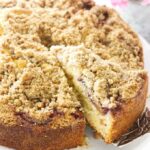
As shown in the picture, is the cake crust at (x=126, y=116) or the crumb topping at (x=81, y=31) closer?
the cake crust at (x=126, y=116)

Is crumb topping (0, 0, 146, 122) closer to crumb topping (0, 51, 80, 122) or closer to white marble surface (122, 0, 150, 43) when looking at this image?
crumb topping (0, 51, 80, 122)

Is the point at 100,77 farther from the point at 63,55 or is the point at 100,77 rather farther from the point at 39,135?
the point at 39,135

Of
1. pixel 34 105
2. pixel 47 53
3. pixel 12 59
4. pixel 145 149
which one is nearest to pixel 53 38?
pixel 47 53

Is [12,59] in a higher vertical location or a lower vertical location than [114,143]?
higher

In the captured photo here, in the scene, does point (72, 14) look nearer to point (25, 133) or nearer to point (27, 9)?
point (27, 9)

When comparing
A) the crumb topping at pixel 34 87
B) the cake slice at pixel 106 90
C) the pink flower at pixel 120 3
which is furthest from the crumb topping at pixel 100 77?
the pink flower at pixel 120 3

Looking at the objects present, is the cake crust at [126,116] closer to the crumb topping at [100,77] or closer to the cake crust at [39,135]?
the crumb topping at [100,77]

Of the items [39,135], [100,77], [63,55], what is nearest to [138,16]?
[63,55]

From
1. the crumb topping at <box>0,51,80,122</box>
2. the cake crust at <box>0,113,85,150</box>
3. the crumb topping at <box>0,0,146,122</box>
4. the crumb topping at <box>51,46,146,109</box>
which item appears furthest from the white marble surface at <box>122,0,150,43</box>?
the cake crust at <box>0,113,85,150</box>
